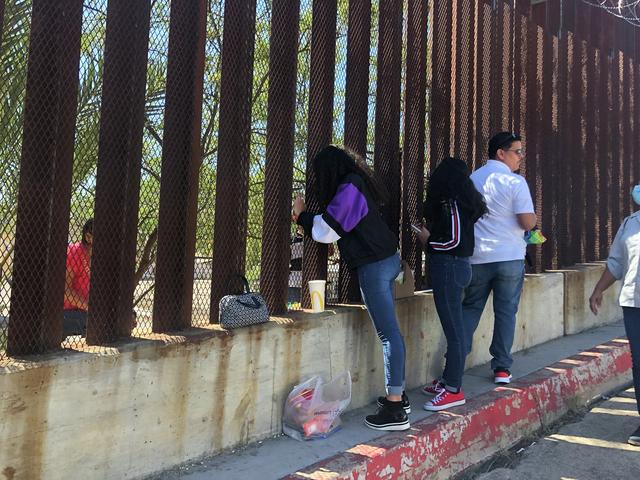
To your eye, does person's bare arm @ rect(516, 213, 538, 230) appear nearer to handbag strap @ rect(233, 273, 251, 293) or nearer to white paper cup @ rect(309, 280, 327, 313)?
white paper cup @ rect(309, 280, 327, 313)

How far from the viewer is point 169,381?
285cm

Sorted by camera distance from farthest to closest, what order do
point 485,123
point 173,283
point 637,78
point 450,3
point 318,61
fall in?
point 637,78
point 485,123
point 450,3
point 318,61
point 173,283

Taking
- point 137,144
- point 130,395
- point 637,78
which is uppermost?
point 637,78

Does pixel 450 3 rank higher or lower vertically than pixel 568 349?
higher

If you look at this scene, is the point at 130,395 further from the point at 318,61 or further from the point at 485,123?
the point at 485,123

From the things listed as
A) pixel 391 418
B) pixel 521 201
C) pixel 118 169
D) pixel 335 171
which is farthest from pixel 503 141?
pixel 118 169

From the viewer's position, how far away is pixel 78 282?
3041 mm

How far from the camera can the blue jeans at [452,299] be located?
3.81 meters

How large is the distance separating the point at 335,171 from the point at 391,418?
1570mm

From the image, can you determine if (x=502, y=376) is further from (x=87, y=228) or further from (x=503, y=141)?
(x=87, y=228)

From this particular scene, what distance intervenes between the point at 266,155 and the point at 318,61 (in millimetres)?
A: 850

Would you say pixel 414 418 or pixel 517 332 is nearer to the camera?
pixel 414 418

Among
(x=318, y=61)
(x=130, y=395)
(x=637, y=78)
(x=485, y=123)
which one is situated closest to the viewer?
(x=130, y=395)

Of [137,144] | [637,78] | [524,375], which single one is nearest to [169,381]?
[137,144]
